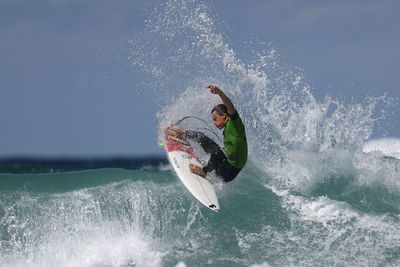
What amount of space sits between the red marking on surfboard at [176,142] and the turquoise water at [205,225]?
692 millimetres

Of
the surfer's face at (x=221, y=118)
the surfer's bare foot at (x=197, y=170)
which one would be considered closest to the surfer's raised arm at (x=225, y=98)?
the surfer's face at (x=221, y=118)

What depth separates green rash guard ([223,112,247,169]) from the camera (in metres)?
8.80

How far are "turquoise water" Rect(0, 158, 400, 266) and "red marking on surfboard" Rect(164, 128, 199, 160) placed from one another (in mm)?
692

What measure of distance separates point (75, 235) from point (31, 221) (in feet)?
3.17

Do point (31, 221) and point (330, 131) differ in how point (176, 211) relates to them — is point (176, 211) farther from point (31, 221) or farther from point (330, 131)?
point (330, 131)

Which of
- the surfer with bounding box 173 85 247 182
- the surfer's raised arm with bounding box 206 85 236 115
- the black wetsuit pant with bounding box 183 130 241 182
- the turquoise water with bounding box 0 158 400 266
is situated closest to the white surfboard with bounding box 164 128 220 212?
the surfer with bounding box 173 85 247 182

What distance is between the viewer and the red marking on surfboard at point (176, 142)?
10172 millimetres

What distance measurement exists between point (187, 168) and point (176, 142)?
0.73 metres

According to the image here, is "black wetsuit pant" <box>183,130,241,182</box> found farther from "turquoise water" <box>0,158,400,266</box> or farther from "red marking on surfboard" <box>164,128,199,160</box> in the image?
"turquoise water" <box>0,158,400,266</box>

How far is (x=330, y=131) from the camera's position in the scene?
11.4 meters

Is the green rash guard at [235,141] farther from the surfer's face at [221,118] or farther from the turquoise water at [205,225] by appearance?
the turquoise water at [205,225]

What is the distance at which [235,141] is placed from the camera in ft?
29.2

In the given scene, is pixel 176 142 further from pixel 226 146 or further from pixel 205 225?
pixel 205 225

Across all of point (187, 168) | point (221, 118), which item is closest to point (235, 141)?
point (221, 118)
